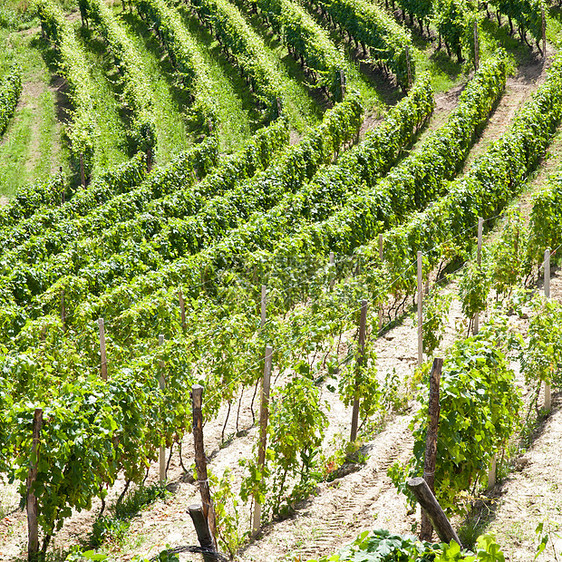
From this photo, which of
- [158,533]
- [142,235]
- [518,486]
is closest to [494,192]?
[142,235]

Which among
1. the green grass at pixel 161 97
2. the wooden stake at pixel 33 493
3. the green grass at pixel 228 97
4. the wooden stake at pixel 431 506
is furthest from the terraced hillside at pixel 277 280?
the wooden stake at pixel 431 506

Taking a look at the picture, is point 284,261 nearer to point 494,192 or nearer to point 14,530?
point 494,192

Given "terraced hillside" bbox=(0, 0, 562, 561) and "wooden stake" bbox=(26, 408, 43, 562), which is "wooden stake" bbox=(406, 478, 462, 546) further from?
"wooden stake" bbox=(26, 408, 43, 562)

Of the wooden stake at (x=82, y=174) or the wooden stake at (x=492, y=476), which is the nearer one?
the wooden stake at (x=492, y=476)

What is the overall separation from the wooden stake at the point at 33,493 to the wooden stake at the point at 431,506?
3.85 meters

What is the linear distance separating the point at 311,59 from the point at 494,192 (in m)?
14.0

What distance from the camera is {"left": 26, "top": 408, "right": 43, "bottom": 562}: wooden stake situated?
21.1 ft

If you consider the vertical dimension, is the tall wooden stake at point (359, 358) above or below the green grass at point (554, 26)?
below

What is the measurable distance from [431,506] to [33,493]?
13.7ft

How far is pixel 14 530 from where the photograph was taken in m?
7.70

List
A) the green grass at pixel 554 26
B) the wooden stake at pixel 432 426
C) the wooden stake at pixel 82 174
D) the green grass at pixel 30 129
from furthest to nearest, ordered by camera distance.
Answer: the green grass at pixel 554 26
the green grass at pixel 30 129
the wooden stake at pixel 82 174
the wooden stake at pixel 432 426

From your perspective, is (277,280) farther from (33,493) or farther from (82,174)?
(82,174)

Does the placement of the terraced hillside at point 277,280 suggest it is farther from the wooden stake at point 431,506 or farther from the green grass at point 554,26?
the wooden stake at point 431,506

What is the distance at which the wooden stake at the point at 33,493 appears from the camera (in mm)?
6441
